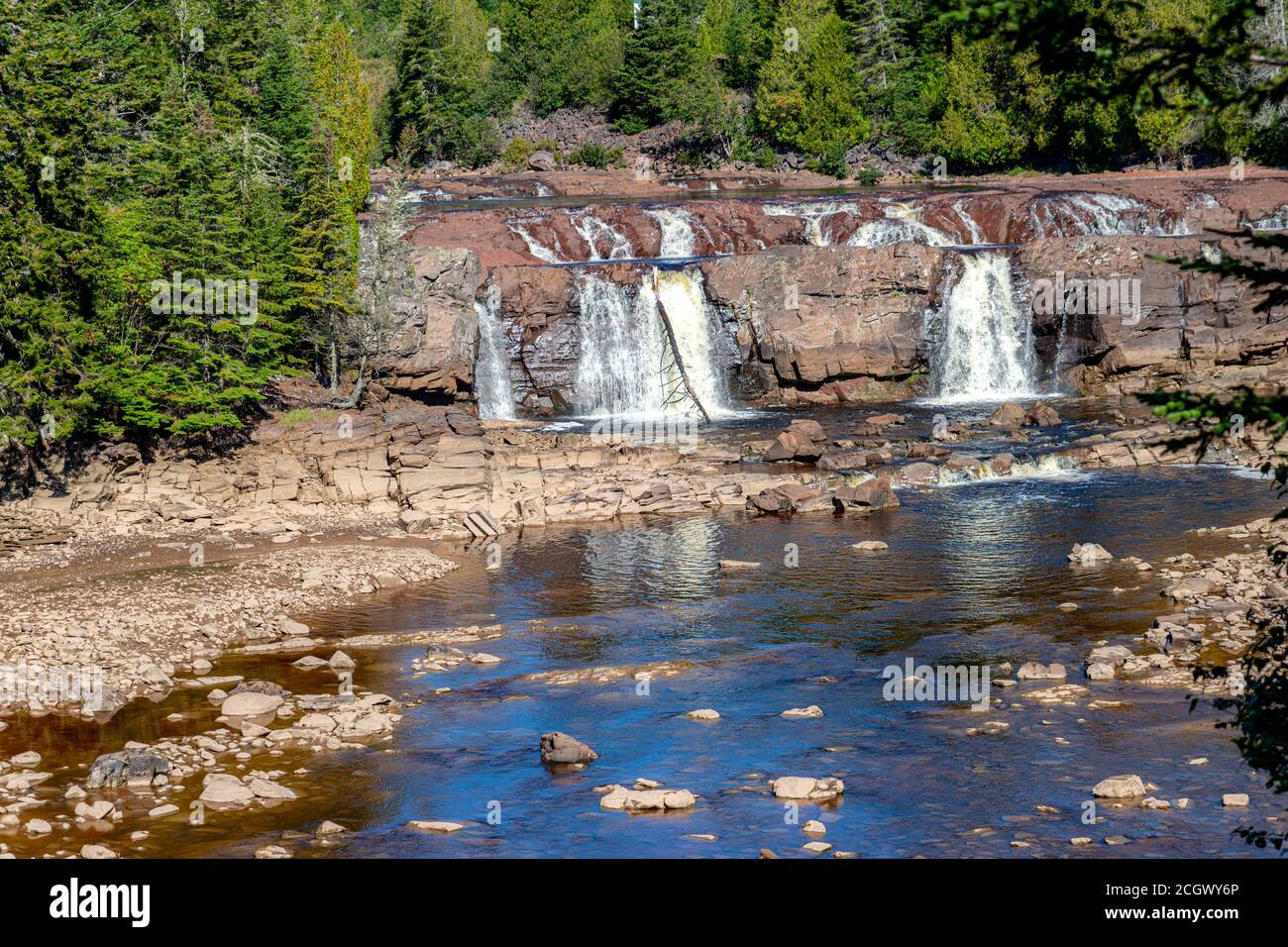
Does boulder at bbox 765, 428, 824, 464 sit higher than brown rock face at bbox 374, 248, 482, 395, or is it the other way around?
brown rock face at bbox 374, 248, 482, 395

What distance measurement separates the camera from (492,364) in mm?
52406

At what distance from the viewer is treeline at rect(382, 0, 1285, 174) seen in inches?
3396

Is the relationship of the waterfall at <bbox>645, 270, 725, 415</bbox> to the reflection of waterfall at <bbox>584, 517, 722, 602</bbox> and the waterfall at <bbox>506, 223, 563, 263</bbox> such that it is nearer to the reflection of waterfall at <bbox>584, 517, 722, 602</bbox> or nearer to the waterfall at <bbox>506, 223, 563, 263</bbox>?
the waterfall at <bbox>506, 223, 563, 263</bbox>

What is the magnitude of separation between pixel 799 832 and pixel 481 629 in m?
12.3

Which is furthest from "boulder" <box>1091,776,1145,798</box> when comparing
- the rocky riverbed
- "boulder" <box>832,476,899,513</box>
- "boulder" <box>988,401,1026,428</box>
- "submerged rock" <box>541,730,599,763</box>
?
"boulder" <box>988,401,1026,428</box>

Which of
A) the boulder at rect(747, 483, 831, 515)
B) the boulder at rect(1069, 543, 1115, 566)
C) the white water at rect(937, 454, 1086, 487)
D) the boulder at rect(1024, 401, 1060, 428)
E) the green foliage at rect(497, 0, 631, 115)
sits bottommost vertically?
the boulder at rect(1069, 543, 1115, 566)

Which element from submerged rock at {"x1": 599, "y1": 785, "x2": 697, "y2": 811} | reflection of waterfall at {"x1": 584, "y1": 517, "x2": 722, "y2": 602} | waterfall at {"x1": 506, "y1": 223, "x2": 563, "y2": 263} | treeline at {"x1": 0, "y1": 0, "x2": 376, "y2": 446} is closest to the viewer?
submerged rock at {"x1": 599, "y1": 785, "x2": 697, "y2": 811}

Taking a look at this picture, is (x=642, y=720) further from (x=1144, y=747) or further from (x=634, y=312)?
(x=634, y=312)

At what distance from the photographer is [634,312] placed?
173 feet

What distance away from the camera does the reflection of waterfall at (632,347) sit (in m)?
52.5

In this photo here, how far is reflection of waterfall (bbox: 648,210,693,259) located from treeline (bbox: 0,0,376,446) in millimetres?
13316

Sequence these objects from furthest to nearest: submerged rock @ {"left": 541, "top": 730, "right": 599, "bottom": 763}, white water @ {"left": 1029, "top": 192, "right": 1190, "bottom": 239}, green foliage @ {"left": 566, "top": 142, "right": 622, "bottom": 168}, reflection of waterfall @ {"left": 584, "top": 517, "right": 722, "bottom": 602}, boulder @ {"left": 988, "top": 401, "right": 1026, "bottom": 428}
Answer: green foliage @ {"left": 566, "top": 142, "right": 622, "bottom": 168} < white water @ {"left": 1029, "top": 192, "right": 1190, "bottom": 239} < boulder @ {"left": 988, "top": 401, "right": 1026, "bottom": 428} < reflection of waterfall @ {"left": 584, "top": 517, "right": 722, "bottom": 602} < submerged rock @ {"left": 541, "top": 730, "right": 599, "bottom": 763}

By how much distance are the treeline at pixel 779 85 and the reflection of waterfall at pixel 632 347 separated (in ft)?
128
